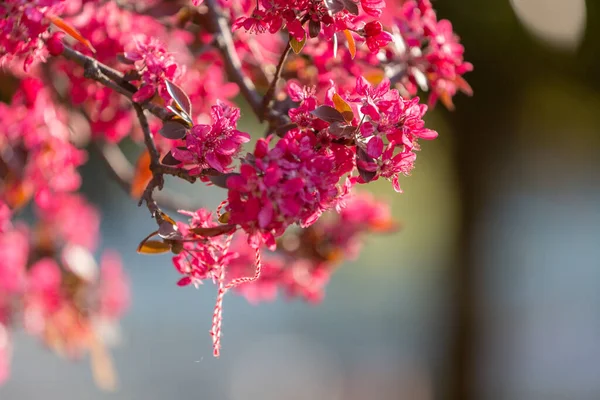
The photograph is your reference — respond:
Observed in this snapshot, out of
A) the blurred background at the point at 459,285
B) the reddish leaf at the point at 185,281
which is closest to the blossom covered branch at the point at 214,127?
the reddish leaf at the point at 185,281

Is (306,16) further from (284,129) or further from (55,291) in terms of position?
(55,291)

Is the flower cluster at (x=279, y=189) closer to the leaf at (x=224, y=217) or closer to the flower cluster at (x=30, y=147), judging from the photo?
the leaf at (x=224, y=217)

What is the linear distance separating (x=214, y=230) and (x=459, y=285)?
279 centimetres

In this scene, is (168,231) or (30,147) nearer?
(168,231)

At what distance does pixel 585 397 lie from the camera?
4660 millimetres

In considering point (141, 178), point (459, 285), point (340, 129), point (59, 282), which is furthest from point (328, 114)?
point (459, 285)

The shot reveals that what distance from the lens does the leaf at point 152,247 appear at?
2.16 feet

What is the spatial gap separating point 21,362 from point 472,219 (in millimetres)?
Answer: 3300

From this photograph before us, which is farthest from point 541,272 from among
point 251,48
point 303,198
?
point 303,198

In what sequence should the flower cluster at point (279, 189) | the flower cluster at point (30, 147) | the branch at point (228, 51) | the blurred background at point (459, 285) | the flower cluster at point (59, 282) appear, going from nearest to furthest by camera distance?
the flower cluster at point (279, 189) < the branch at point (228, 51) < the flower cluster at point (30, 147) < the flower cluster at point (59, 282) < the blurred background at point (459, 285)

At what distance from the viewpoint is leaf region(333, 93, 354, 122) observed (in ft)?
1.91

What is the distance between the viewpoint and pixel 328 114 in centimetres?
58

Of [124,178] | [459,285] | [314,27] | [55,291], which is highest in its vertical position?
[314,27]

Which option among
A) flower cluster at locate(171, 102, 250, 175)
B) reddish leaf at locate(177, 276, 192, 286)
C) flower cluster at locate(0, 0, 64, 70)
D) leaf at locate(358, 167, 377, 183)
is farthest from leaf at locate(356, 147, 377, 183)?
flower cluster at locate(0, 0, 64, 70)
